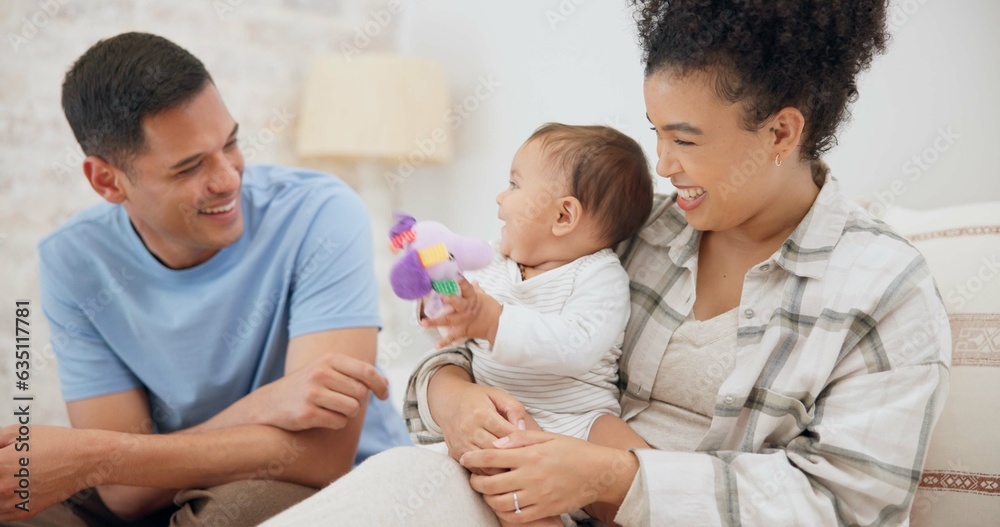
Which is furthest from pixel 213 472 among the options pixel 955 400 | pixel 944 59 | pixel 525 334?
pixel 944 59

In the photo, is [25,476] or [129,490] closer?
[25,476]

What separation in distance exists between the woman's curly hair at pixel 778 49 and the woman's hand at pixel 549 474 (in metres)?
0.47

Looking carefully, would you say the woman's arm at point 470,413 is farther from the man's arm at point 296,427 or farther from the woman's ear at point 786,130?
the woman's ear at point 786,130

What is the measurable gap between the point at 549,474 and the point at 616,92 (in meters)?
1.48

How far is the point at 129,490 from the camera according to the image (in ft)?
5.00

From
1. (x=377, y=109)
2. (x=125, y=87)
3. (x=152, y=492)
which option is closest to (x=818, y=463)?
(x=152, y=492)

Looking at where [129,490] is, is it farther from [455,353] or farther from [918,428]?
[918,428]

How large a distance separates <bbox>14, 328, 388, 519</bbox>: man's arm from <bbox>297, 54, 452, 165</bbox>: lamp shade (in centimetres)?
134

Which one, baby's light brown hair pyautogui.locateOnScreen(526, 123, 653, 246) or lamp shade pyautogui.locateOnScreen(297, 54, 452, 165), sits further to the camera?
lamp shade pyautogui.locateOnScreen(297, 54, 452, 165)

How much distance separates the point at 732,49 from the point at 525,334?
17.8 inches

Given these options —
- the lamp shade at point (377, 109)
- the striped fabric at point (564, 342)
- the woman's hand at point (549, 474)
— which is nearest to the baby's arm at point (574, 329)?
the striped fabric at point (564, 342)

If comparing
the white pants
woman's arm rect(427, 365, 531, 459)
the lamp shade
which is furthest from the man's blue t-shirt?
the lamp shade

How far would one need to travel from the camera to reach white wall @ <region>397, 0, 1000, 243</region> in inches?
67.5

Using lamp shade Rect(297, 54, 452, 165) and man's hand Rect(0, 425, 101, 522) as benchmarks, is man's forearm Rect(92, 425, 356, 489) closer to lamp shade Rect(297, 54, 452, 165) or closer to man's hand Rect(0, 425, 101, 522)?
man's hand Rect(0, 425, 101, 522)
